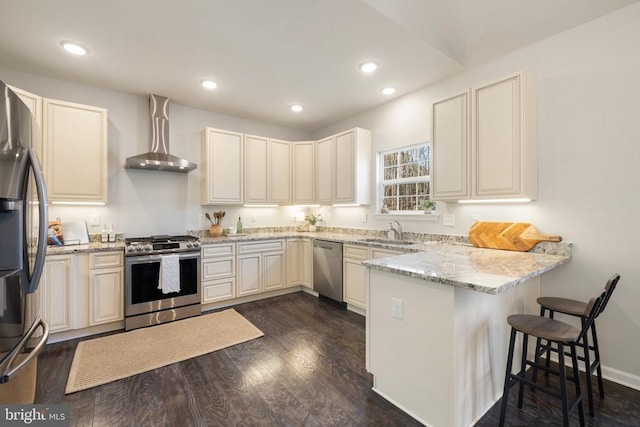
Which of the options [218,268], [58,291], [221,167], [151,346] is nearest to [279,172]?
[221,167]

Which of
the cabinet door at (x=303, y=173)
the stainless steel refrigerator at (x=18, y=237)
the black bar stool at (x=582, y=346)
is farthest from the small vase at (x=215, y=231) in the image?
the black bar stool at (x=582, y=346)

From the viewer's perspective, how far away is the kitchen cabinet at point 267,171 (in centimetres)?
432

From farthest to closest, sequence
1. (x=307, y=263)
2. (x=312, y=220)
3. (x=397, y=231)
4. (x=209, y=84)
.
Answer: (x=312, y=220)
(x=307, y=263)
(x=397, y=231)
(x=209, y=84)

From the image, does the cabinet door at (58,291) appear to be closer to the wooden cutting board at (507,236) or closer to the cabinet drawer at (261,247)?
the cabinet drawer at (261,247)

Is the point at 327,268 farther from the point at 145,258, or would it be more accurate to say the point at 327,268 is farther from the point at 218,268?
the point at 145,258

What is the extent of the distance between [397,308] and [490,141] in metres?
1.72

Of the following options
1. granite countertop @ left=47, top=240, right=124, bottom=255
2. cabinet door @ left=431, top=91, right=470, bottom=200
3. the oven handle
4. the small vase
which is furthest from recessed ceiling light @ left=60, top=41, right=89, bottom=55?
cabinet door @ left=431, top=91, right=470, bottom=200

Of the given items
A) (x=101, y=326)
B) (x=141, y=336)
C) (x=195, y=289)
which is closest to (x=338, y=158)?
(x=195, y=289)

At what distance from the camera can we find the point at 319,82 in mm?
3301

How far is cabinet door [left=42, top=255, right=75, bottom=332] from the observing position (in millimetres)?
2672

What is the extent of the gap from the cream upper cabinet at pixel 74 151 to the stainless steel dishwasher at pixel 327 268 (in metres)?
2.63

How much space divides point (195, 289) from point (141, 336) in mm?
720

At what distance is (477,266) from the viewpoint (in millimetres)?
1919

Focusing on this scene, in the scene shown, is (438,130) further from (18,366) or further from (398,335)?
(18,366)
